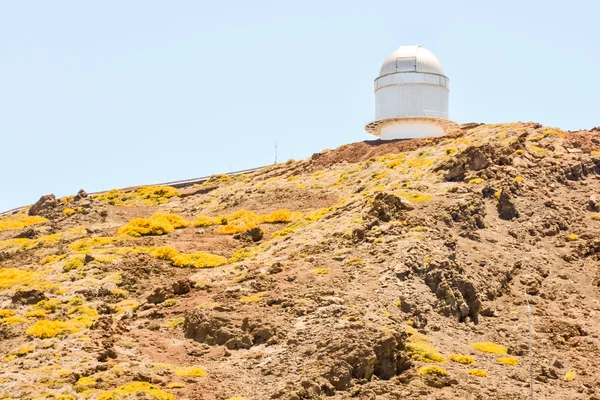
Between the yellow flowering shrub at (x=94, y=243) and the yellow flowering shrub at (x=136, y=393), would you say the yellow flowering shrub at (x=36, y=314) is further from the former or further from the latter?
the yellow flowering shrub at (x=94, y=243)

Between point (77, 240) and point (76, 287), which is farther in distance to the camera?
point (77, 240)

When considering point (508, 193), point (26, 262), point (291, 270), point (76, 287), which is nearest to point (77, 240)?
point (26, 262)

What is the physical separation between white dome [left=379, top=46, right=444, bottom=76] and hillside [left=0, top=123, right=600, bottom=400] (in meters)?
11.6

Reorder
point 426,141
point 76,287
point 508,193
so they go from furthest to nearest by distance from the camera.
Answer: point 426,141, point 508,193, point 76,287

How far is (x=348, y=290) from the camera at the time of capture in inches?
1801

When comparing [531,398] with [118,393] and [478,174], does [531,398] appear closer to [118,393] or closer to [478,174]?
[118,393]

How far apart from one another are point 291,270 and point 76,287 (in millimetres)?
10437

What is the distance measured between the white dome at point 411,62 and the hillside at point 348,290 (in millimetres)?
11607

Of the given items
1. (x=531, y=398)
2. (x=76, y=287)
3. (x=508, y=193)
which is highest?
(x=508, y=193)

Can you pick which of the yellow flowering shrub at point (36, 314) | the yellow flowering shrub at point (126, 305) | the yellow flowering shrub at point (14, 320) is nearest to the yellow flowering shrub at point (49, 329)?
the yellow flowering shrub at point (14, 320)

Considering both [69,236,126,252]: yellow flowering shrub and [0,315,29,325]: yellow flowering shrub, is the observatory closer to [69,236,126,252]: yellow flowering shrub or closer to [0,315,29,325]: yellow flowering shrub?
[69,236,126,252]: yellow flowering shrub

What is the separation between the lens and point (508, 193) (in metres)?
56.4

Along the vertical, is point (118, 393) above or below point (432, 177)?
below

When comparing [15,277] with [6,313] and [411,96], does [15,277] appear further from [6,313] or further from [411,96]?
[411,96]
